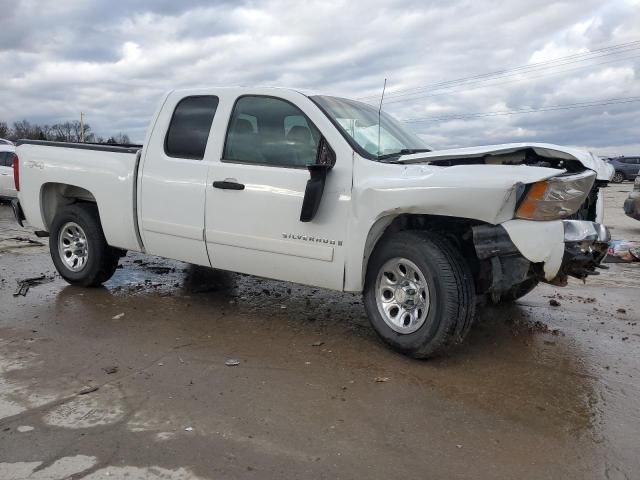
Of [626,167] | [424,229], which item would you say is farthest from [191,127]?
[626,167]

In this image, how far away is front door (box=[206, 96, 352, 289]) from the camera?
4.34m

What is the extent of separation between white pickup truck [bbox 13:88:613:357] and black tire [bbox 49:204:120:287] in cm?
5

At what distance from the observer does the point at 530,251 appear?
361 centimetres

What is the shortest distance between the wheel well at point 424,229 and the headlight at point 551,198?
0.57 m

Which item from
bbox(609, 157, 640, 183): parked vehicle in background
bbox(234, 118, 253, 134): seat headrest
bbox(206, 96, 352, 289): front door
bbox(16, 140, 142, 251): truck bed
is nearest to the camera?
bbox(206, 96, 352, 289): front door

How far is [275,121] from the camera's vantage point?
15.6ft

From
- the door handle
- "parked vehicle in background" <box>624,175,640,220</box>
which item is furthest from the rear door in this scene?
"parked vehicle in background" <box>624,175,640,220</box>

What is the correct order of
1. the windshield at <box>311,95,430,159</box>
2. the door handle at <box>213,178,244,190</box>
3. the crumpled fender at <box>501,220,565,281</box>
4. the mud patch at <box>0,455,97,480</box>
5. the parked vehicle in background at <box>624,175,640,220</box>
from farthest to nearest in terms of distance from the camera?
the parked vehicle in background at <box>624,175,640,220</box>, the door handle at <box>213,178,244,190</box>, the windshield at <box>311,95,430,159</box>, the crumpled fender at <box>501,220,565,281</box>, the mud patch at <box>0,455,97,480</box>

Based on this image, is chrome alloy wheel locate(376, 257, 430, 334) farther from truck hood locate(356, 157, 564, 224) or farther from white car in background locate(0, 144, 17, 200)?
white car in background locate(0, 144, 17, 200)

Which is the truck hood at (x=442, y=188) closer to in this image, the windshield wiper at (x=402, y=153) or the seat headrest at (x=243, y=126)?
→ the windshield wiper at (x=402, y=153)

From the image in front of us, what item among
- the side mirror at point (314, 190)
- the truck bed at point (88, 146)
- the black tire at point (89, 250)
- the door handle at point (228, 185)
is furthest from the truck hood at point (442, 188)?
the black tire at point (89, 250)

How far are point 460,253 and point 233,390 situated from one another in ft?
6.13

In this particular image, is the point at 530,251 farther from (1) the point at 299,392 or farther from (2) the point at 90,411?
(2) the point at 90,411

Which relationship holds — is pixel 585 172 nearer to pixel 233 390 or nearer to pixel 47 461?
pixel 233 390
